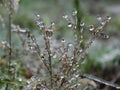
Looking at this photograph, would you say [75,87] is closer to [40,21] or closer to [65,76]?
[65,76]

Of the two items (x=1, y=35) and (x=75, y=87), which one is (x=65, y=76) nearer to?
(x=75, y=87)

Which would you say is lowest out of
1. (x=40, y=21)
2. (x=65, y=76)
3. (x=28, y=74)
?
(x=28, y=74)

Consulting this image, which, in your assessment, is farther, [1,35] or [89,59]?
[1,35]

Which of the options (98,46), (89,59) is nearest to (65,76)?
(89,59)

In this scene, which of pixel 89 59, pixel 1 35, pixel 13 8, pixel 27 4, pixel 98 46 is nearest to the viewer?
pixel 13 8

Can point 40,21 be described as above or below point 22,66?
above

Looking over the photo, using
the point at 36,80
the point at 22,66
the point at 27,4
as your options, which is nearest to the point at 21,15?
the point at 27,4

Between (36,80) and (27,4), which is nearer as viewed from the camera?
(36,80)

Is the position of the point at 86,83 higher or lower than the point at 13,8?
lower

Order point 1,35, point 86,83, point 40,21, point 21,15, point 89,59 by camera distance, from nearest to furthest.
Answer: point 40,21, point 86,83, point 89,59, point 1,35, point 21,15
